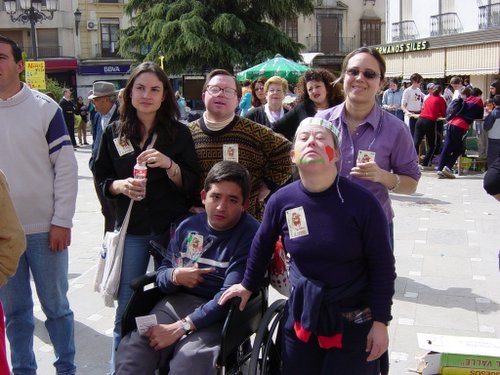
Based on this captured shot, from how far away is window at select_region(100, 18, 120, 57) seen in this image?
3503 cm

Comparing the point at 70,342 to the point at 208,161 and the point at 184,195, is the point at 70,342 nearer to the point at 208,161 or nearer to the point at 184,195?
the point at 184,195

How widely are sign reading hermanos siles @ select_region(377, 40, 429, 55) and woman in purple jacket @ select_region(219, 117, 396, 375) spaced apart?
2138cm

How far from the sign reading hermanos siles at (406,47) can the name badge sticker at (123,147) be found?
20905 millimetres

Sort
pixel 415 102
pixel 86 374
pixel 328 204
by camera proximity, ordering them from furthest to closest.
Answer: pixel 415 102 → pixel 86 374 → pixel 328 204

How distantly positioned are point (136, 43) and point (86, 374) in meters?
20.0

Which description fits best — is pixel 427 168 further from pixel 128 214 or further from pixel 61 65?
pixel 61 65

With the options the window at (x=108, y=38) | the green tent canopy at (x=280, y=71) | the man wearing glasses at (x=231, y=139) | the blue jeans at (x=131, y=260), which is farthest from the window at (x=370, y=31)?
the blue jeans at (x=131, y=260)

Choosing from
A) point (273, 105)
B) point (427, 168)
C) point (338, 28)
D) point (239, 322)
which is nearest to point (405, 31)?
point (338, 28)

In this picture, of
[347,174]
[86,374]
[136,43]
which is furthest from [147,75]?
[136,43]

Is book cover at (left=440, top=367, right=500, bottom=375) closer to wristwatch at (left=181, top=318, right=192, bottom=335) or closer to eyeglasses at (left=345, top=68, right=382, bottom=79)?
wristwatch at (left=181, top=318, right=192, bottom=335)

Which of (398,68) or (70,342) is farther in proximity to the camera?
(398,68)

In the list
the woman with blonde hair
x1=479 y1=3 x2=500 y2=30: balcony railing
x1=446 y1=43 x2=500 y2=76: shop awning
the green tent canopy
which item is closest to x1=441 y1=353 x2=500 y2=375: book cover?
the woman with blonde hair

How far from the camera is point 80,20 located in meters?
34.5

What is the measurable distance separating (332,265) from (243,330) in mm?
651
